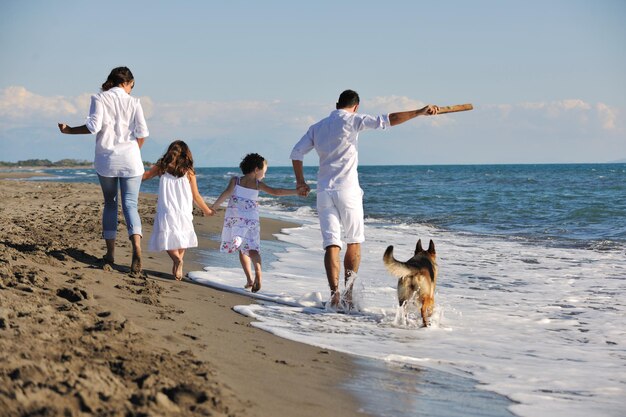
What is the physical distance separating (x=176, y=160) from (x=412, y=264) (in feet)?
8.58

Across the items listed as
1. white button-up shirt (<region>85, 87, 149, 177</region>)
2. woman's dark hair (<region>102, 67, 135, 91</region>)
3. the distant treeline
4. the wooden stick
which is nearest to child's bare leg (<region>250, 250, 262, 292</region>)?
white button-up shirt (<region>85, 87, 149, 177</region>)

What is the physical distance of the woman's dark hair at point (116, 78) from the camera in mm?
6695

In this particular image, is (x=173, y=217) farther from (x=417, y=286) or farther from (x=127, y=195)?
(x=417, y=286)

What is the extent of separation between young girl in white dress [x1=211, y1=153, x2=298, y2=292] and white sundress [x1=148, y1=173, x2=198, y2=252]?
1.08ft

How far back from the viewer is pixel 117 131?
261 inches

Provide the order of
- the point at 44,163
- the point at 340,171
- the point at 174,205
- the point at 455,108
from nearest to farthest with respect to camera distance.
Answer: the point at 455,108, the point at 340,171, the point at 174,205, the point at 44,163

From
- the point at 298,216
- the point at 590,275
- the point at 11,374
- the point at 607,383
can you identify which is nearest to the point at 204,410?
the point at 11,374

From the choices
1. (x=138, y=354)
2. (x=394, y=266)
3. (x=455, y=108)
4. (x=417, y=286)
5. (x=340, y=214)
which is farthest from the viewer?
(x=340, y=214)

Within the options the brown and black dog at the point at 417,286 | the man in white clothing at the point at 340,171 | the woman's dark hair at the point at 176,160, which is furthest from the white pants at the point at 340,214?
the woman's dark hair at the point at 176,160

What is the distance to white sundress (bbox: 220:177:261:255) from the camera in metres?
7.08

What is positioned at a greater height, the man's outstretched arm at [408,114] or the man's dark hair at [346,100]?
the man's dark hair at [346,100]

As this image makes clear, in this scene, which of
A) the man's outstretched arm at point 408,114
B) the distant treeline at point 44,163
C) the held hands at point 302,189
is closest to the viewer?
the man's outstretched arm at point 408,114

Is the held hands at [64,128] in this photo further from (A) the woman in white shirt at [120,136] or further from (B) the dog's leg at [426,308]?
(B) the dog's leg at [426,308]

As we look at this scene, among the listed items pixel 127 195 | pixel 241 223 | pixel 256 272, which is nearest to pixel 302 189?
pixel 241 223
